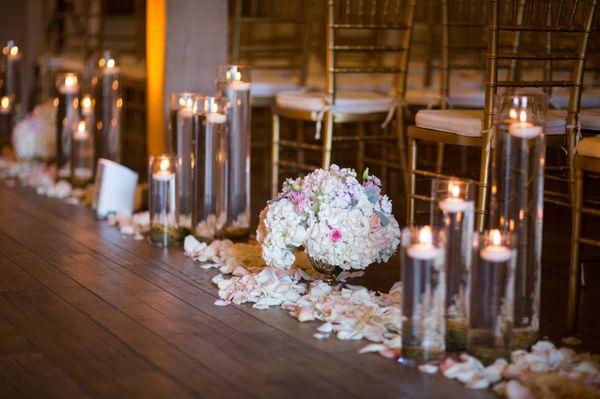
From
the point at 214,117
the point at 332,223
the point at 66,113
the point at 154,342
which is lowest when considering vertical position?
the point at 154,342

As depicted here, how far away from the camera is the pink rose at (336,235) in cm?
307

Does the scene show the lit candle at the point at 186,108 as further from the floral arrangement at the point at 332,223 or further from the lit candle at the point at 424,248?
the lit candle at the point at 424,248

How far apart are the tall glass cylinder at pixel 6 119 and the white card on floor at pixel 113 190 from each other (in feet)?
6.84

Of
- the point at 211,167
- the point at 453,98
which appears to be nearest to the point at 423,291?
the point at 211,167

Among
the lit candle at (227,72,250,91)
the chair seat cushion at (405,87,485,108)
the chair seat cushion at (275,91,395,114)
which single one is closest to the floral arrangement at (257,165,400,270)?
the lit candle at (227,72,250,91)

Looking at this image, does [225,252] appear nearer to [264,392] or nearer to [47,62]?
[264,392]

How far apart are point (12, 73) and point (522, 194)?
4.42 meters

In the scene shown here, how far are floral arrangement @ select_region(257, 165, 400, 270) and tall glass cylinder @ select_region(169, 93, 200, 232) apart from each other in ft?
2.77

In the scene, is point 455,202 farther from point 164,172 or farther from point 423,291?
point 164,172

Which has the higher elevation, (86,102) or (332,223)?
(86,102)

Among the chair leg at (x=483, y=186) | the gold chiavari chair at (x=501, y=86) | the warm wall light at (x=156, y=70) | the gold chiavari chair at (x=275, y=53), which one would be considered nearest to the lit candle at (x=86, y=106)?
the warm wall light at (x=156, y=70)

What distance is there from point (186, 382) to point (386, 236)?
100 centimetres

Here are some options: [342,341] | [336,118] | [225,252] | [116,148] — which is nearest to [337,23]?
[336,118]

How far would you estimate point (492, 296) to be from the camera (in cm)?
241
